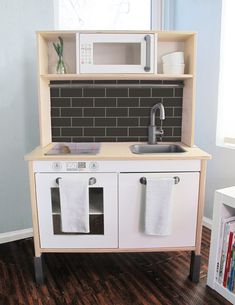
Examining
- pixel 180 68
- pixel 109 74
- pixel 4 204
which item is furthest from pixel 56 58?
pixel 4 204

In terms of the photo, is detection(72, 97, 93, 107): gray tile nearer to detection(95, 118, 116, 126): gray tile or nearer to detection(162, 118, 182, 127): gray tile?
detection(95, 118, 116, 126): gray tile

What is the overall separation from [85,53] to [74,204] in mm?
1023

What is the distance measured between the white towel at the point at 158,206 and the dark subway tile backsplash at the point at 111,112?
662 millimetres

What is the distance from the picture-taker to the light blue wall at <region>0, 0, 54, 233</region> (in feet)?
6.95

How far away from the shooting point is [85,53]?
5.91 feet

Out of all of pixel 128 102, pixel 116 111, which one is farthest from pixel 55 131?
pixel 128 102

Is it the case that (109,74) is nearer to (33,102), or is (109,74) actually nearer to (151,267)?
(33,102)

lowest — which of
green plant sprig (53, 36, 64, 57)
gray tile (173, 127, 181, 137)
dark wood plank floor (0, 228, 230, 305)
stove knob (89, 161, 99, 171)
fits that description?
dark wood plank floor (0, 228, 230, 305)

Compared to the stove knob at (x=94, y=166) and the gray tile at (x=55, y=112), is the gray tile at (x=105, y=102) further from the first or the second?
the stove knob at (x=94, y=166)

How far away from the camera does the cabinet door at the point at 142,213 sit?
5.49ft

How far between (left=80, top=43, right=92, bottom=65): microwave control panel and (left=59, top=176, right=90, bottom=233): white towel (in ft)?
2.64

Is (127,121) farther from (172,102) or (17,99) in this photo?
(17,99)

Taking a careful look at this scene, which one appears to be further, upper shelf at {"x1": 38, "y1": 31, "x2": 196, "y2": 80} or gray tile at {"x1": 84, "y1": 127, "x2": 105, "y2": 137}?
gray tile at {"x1": 84, "y1": 127, "x2": 105, "y2": 137}

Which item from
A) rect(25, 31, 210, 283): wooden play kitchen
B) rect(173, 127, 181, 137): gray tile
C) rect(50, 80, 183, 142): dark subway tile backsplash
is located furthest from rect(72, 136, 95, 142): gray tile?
rect(173, 127, 181, 137): gray tile
